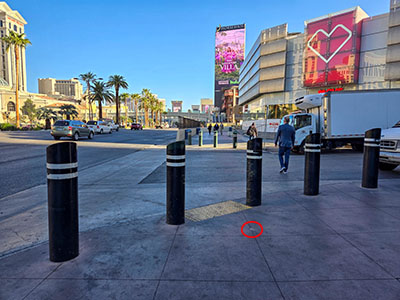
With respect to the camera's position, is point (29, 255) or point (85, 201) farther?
point (85, 201)

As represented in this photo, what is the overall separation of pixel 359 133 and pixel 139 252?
15.7m

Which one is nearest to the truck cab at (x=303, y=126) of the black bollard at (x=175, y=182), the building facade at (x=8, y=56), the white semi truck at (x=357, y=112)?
the white semi truck at (x=357, y=112)

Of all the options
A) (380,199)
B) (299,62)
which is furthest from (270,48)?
(380,199)

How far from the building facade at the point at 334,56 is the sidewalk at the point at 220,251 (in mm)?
27253

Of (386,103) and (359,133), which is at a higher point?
(386,103)

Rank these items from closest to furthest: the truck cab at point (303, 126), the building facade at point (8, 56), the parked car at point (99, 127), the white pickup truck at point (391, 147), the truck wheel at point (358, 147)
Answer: the white pickup truck at point (391, 147) < the truck cab at point (303, 126) < the truck wheel at point (358, 147) < the parked car at point (99, 127) < the building facade at point (8, 56)

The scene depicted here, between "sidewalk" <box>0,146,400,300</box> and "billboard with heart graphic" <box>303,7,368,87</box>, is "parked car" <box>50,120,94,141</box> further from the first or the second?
"billboard with heart graphic" <box>303,7,368,87</box>

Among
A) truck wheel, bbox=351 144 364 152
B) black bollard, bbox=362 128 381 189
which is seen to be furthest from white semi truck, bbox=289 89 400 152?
black bollard, bbox=362 128 381 189

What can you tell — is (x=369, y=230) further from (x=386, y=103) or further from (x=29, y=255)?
(x=386, y=103)

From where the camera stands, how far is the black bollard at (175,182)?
405 cm

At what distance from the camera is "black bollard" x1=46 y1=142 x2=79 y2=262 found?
2.98 meters

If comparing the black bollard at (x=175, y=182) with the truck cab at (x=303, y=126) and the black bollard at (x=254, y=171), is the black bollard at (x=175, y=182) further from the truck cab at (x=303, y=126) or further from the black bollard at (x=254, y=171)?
the truck cab at (x=303, y=126)

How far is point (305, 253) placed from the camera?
10.4 feet

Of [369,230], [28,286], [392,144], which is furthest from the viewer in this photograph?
[392,144]
